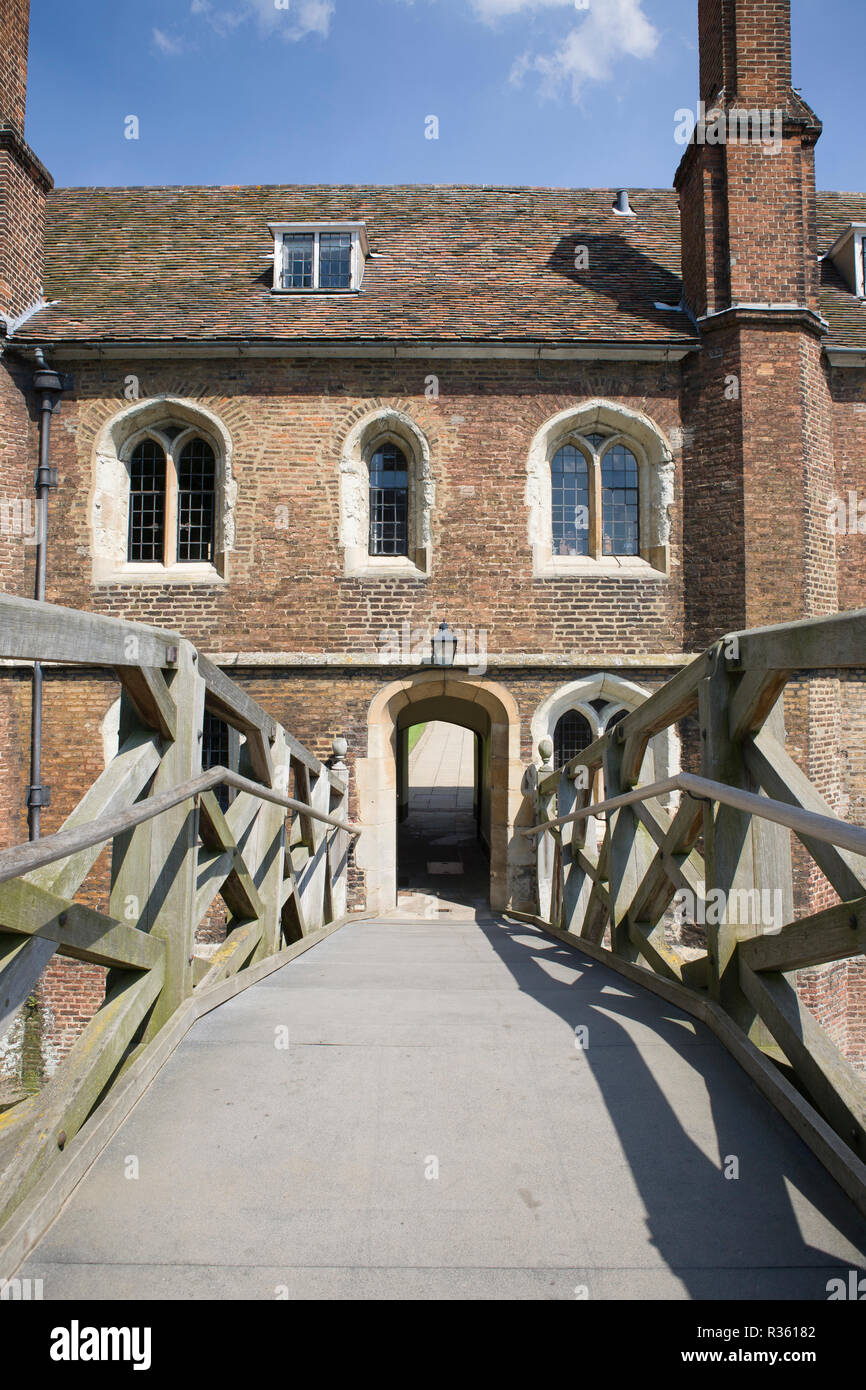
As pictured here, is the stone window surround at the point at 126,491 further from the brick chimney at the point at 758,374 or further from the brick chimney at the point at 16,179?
the brick chimney at the point at 758,374

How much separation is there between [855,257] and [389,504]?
7320 millimetres

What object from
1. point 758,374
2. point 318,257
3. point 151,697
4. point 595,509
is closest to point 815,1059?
point 151,697

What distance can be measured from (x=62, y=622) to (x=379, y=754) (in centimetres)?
794

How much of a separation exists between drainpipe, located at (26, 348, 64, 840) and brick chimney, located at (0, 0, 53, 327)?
37.5 inches

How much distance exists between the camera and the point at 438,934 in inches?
253

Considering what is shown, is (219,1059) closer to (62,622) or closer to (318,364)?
(62,622)

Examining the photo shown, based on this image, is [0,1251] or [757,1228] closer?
[0,1251]

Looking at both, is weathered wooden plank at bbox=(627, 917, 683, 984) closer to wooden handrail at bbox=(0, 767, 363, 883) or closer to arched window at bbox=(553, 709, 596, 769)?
wooden handrail at bbox=(0, 767, 363, 883)

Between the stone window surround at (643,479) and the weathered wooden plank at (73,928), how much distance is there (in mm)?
7976

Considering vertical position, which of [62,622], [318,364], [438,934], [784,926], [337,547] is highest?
[318,364]


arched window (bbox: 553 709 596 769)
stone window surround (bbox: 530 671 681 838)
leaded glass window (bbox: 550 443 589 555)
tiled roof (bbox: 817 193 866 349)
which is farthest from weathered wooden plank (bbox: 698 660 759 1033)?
tiled roof (bbox: 817 193 866 349)

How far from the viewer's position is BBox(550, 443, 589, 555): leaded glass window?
1007cm

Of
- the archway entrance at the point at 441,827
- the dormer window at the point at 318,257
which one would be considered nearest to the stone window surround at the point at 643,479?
the dormer window at the point at 318,257
